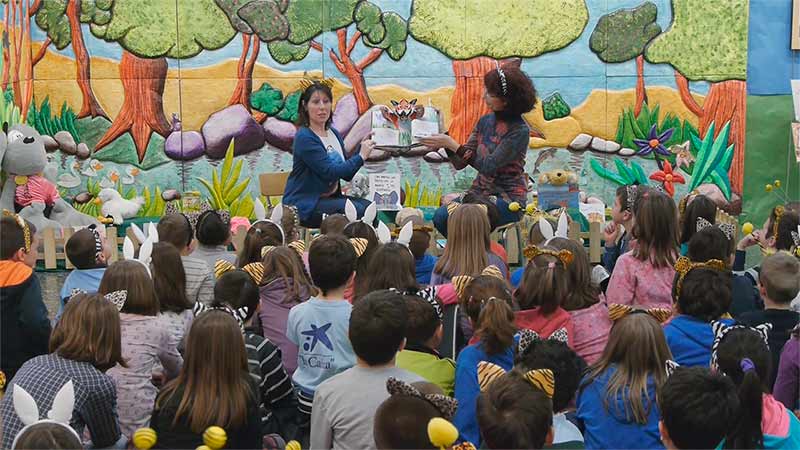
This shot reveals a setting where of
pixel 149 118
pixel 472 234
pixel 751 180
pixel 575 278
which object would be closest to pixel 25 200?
pixel 149 118

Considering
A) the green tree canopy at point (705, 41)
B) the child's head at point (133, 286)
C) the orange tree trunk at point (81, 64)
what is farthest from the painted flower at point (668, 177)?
the child's head at point (133, 286)

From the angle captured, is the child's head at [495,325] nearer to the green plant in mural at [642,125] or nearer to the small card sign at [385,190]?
the small card sign at [385,190]

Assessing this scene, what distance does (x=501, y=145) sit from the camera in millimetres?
6695

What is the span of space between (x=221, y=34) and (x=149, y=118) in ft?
3.49

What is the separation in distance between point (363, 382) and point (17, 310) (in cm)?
226

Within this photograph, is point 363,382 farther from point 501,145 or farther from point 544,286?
point 501,145

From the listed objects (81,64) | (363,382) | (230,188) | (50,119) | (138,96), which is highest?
(81,64)

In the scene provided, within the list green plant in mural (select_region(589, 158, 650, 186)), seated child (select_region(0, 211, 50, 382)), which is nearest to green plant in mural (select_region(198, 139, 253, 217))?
green plant in mural (select_region(589, 158, 650, 186))

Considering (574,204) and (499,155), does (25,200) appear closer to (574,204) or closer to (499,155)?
(499,155)

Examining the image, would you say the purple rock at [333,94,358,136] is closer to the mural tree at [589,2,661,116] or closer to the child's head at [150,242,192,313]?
the mural tree at [589,2,661,116]

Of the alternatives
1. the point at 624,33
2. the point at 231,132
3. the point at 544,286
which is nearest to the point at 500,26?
the point at 624,33

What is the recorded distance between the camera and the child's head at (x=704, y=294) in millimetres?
4074

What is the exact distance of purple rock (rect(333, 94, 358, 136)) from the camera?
9.64m

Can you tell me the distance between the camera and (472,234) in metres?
5.12
